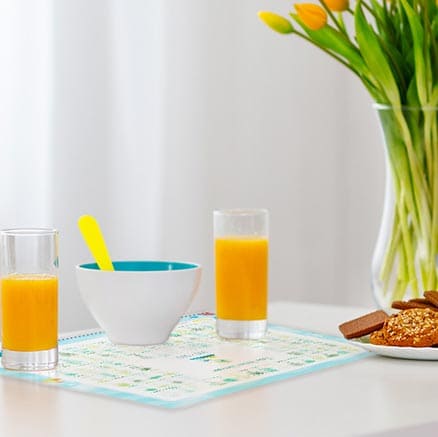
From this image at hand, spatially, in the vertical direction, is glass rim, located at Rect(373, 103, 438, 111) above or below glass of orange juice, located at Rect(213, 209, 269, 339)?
above

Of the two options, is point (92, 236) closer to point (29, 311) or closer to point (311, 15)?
point (29, 311)

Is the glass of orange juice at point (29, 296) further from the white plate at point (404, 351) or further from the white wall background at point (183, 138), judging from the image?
the white wall background at point (183, 138)

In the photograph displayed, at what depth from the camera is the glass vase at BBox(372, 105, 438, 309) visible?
1642 millimetres

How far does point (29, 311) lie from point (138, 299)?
0.20m

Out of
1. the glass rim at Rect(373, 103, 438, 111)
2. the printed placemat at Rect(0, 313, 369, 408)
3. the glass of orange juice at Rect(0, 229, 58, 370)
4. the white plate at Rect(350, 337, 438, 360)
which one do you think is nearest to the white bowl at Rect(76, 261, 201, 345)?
the printed placemat at Rect(0, 313, 369, 408)

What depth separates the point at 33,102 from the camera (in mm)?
2465

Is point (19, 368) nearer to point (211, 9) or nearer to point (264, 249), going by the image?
point (264, 249)

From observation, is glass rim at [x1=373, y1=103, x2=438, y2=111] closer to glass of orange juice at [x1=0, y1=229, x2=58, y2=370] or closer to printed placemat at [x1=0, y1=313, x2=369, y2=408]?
printed placemat at [x1=0, y1=313, x2=369, y2=408]

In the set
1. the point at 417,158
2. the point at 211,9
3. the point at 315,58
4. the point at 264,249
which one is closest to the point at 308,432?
the point at 264,249

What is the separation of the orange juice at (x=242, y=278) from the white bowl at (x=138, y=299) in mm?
70

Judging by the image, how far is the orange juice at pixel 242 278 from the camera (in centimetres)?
156

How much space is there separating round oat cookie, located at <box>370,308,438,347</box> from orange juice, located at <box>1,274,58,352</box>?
0.45m

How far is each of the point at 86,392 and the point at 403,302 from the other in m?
0.55

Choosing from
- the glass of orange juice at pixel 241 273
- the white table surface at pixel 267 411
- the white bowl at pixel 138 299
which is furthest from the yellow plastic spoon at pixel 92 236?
the white table surface at pixel 267 411
